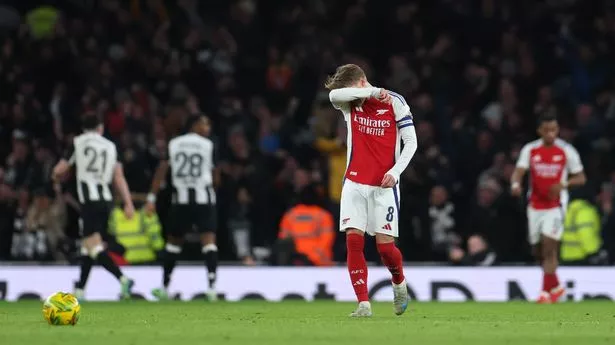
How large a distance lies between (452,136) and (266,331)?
1204cm

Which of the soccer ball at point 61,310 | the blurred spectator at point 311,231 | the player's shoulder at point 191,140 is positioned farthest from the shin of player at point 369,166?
the blurred spectator at point 311,231

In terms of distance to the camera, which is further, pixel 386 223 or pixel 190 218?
pixel 190 218

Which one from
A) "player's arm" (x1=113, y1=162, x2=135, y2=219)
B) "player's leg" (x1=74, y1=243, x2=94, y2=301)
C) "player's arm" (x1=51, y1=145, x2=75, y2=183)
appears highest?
"player's arm" (x1=51, y1=145, x2=75, y2=183)

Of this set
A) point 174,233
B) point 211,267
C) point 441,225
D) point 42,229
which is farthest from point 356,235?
point 42,229

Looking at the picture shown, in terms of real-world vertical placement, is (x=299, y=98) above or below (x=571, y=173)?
above

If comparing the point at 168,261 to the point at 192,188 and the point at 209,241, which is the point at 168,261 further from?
the point at 192,188

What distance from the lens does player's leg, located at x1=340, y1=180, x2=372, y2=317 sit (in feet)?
39.2

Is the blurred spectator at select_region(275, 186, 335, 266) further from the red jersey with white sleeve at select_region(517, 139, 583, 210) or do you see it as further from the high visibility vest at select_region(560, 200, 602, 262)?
the red jersey with white sleeve at select_region(517, 139, 583, 210)

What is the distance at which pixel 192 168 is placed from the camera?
17250 mm

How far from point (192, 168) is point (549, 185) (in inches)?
170

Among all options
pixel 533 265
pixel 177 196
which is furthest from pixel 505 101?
pixel 177 196

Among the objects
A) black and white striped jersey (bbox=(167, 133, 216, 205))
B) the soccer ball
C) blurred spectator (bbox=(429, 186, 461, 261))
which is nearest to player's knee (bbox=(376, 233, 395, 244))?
the soccer ball

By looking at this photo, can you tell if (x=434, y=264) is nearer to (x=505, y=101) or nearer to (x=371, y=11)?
(x=505, y=101)

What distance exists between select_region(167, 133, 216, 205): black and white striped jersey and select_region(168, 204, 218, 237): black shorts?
7cm
